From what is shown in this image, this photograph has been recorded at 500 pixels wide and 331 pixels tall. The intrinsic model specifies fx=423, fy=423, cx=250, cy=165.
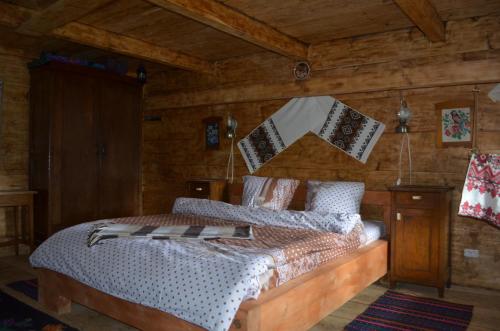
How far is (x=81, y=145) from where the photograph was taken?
4727mm

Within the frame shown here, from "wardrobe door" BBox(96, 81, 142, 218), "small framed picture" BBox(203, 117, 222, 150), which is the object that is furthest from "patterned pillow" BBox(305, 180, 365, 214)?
"wardrobe door" BBox(96, 81, 142, 218)

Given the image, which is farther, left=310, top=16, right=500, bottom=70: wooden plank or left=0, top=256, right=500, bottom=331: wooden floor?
left=310, top=16, right=500, bottom=70: wooden plank

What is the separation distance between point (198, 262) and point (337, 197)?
1.86 meters

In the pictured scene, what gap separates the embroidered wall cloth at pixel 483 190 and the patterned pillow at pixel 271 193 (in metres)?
1.45

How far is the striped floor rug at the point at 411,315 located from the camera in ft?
8.71

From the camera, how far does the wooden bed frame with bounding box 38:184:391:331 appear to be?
6.58 ft

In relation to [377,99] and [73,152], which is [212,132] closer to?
[73,152]

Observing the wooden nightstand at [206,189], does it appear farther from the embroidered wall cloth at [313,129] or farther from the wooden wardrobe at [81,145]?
the wooden wardrobe at [81,145]

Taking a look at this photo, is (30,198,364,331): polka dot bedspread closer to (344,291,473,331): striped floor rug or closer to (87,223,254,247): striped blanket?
(87,223,254,247): striped blanket

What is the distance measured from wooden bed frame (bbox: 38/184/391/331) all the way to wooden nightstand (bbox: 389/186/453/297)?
0.51ft

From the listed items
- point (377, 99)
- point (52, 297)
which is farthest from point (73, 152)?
point (377, 99)

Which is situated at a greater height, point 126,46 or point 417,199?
point 126,46

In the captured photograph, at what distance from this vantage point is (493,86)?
11.3 feet

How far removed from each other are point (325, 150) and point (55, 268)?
270 cm
